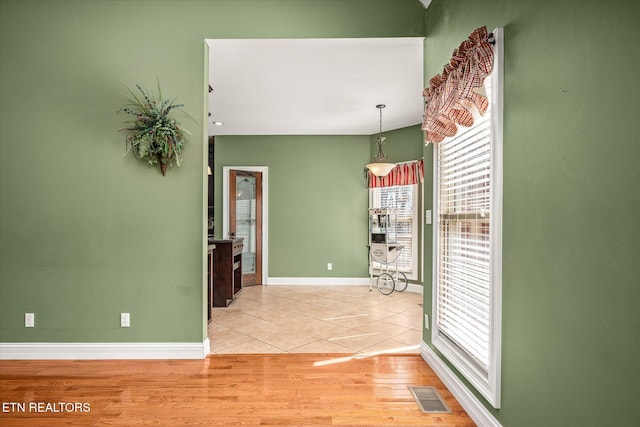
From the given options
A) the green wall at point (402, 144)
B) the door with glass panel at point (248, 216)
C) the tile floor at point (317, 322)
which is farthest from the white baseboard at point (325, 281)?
the green wall at point (402, 144)

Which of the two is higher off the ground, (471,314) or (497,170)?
(497,170)

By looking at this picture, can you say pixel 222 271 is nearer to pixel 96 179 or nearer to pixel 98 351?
pixel 98 351

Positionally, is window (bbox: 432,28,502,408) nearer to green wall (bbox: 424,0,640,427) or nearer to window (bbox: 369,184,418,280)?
green wall (bbox: 424,0,640,427)

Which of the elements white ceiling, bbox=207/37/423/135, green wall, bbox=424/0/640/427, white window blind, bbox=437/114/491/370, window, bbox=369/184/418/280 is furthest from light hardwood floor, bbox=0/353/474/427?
window, bbox=369/184/418/280

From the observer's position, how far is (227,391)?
7.78 feet

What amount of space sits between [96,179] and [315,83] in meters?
2.41

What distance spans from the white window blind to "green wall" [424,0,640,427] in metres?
0.27

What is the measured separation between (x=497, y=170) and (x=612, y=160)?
66cm

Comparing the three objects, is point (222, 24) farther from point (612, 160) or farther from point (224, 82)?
point (612, 160)

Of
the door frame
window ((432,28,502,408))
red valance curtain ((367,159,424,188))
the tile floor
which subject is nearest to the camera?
window ((432,28,502,408))

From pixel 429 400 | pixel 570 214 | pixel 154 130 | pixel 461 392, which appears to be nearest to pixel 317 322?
pixel 429 400

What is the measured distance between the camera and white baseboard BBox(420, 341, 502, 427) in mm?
1933

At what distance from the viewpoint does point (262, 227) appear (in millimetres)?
6445

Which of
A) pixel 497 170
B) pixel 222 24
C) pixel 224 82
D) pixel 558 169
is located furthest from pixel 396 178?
pixel 558 169
